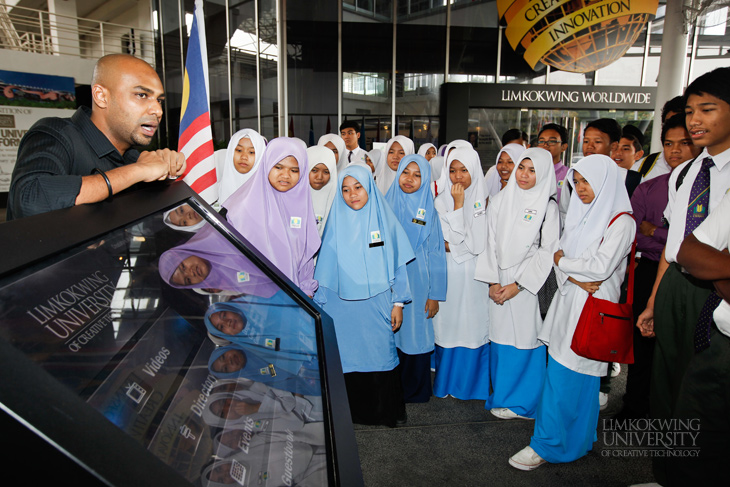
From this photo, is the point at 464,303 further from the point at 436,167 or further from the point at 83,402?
the point at 83,402

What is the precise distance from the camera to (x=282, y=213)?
2.36 meters

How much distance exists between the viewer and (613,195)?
2088 mm

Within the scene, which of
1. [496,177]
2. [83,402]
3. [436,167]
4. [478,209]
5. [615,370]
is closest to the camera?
[83,402]

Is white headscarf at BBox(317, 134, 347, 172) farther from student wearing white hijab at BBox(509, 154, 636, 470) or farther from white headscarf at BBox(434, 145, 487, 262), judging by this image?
student wearing white hijab at BBox(509, 154, 636, 470)

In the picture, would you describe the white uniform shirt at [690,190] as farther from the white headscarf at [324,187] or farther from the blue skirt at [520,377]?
the white headscarf at [324,187]

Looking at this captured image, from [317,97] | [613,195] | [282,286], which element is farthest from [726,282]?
[317,97]

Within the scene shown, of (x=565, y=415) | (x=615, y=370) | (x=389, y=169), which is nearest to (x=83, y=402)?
(x=565, y=415)

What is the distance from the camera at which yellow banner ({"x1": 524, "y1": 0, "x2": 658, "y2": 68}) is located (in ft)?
26.8

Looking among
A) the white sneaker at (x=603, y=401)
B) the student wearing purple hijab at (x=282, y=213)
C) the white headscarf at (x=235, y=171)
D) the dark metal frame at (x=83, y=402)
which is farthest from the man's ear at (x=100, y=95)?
the white sneaker at (x=603, y=401)

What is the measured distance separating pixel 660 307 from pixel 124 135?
6.70 feet

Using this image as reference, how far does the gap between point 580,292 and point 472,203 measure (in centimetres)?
100

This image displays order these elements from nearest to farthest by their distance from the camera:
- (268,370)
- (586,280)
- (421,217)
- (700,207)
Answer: (268,370)
(700,207)
(586,280)
(421,217)

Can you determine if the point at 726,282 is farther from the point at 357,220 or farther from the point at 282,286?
the point at 357,220

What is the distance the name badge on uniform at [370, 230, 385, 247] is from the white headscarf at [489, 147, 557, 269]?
751 millimetres
